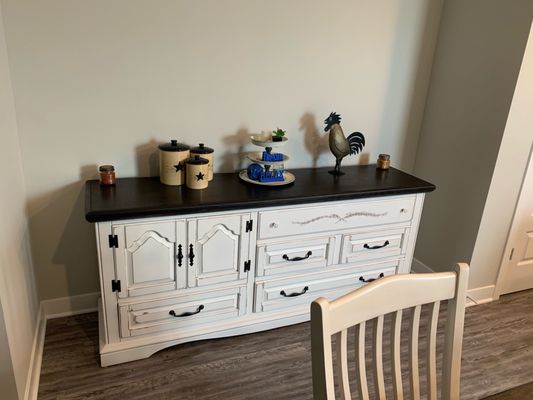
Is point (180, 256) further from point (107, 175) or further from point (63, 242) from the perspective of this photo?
point (63, 242)

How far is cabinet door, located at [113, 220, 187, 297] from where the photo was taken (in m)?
1.84

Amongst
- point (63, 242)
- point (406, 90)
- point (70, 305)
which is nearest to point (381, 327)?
point (63, 242)

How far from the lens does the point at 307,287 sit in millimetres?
2299

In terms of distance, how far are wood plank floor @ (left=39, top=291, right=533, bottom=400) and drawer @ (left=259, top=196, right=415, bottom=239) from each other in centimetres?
60

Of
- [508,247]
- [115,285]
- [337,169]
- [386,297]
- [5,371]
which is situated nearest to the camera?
[386,297]

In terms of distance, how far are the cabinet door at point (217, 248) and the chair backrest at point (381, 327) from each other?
1.03 metres

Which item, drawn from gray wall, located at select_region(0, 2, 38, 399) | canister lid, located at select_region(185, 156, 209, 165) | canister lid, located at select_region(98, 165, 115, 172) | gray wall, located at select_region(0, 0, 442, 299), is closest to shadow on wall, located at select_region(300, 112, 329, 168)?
gray wall, located at select_region(0, 0, 442, 299)

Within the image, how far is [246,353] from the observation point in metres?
2.13

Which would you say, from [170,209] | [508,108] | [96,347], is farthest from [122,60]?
[508,108]

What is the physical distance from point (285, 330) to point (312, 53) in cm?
153

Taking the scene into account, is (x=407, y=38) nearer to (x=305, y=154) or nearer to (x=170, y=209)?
(x=305, y=154)

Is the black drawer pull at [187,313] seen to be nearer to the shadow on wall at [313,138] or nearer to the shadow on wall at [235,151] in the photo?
the shadow on wall at [235,151]

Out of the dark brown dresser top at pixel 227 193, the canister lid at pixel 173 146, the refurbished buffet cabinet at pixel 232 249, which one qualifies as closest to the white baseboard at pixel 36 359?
the refurbished buffet cabinet at pixel 232 249

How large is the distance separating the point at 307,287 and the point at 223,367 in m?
0.60
